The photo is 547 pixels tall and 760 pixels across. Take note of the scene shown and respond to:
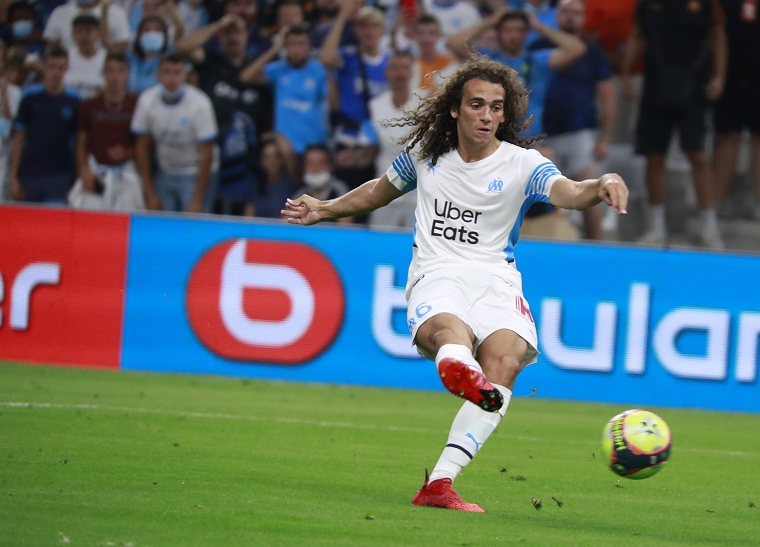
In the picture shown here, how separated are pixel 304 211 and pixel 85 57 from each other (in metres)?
9.93

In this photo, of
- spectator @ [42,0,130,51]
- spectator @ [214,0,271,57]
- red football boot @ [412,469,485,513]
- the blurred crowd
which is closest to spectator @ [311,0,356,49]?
the blurred crowd

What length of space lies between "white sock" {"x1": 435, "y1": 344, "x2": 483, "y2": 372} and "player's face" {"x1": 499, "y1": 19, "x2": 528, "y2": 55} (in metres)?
9.23

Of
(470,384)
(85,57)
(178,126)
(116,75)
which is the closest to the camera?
(470,384)

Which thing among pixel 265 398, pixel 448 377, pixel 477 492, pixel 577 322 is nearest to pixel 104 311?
pixel 265 398

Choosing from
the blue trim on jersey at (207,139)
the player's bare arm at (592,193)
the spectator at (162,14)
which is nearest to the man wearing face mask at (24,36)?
the spectator at (162,14)

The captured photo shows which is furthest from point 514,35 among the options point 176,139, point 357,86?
point 176,139

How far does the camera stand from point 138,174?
15.7m

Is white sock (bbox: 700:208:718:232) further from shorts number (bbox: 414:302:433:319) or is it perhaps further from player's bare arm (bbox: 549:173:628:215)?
shorts number (bbox: 414:302:433:319)

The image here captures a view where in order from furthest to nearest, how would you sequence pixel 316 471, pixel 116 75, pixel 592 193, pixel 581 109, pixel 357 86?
pixel 116 75 → pixel 357 86 → pixel 581 109 → pixel 316 471 → pixel 592 193

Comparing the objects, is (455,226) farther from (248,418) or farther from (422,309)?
(248,418)

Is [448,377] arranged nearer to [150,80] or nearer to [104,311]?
[104,311]

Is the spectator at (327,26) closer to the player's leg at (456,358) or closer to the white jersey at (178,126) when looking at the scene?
the white jersey at (178,126)

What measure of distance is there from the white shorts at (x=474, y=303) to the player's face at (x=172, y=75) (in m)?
9.39

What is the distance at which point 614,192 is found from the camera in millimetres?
5836
